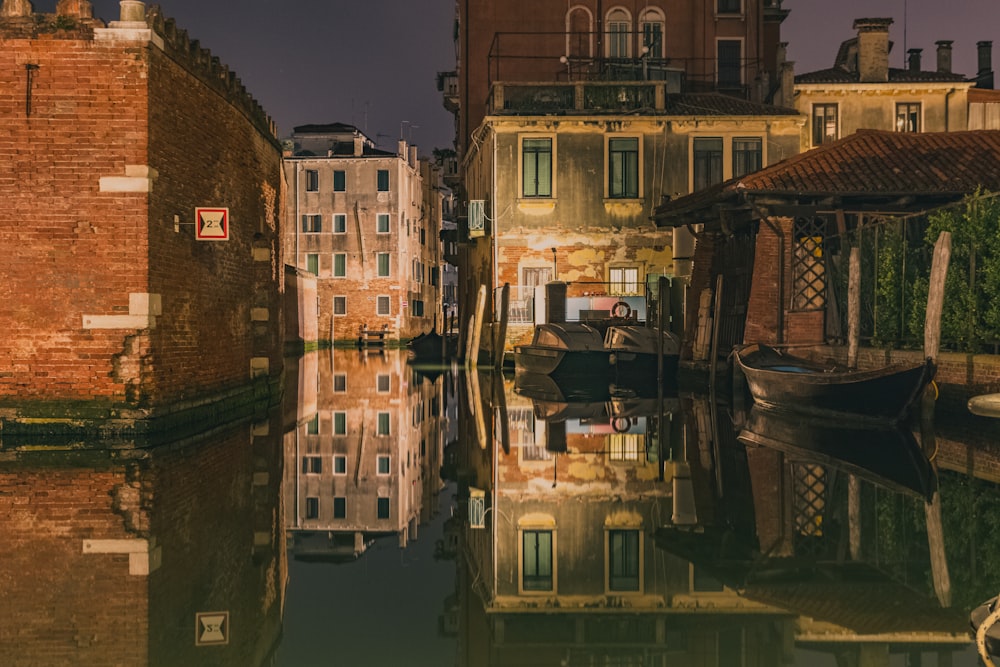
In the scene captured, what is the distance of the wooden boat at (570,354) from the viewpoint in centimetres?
2361

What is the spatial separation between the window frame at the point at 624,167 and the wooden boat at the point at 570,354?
17.3 ft

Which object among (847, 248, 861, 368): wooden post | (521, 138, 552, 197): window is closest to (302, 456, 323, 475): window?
(847, 248, 861, 368): wooden post

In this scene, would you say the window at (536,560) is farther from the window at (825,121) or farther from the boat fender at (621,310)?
the window at (825,121)

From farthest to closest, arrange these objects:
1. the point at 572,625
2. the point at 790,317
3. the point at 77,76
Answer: the point at 790,317, the point at 77,76, the point at 572,625

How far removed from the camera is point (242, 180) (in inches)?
677

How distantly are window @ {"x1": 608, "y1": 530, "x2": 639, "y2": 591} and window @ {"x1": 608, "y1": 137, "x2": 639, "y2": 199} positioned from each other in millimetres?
21874

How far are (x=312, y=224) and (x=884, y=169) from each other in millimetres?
38314

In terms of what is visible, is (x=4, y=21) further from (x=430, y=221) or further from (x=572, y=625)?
(x=430, y=221)

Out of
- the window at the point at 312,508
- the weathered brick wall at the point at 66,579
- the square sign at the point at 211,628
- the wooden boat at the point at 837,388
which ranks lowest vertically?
the window at the point at 312,508

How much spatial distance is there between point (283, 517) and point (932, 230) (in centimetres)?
1169

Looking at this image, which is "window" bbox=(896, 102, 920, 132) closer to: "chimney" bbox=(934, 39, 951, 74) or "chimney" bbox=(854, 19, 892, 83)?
"chimney" bbox=(854, 19, 892, 83)

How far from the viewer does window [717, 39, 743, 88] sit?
36.2 meters

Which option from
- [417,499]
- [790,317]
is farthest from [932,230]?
[417,499]

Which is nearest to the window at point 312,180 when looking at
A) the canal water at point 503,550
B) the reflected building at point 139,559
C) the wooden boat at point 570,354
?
the wooden boat at point 570,354
